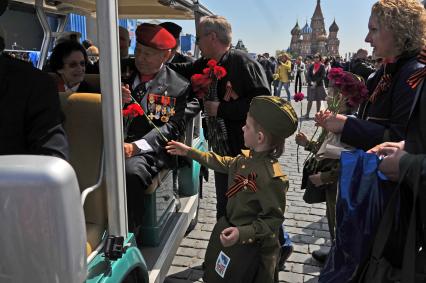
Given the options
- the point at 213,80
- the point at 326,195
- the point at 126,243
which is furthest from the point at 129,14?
the point at 126,243

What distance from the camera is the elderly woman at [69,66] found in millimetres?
2936

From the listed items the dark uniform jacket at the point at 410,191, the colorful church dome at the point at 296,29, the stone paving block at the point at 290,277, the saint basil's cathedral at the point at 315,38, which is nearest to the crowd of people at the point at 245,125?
the dark uniform jacket at the point at 410,191

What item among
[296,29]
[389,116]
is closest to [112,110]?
[389,116]

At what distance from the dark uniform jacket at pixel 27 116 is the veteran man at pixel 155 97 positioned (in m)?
0.93

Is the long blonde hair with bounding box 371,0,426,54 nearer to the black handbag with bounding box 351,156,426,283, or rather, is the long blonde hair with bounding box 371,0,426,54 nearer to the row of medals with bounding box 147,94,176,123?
the black handbag with bounding box 351,156,426,283

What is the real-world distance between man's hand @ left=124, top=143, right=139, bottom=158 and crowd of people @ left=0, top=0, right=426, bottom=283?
1 centimetres

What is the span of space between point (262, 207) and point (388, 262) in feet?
2.04

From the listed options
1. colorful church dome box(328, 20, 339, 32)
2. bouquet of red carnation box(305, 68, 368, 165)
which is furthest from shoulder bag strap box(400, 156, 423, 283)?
colorful church dome box(328, 20, 339, 32)

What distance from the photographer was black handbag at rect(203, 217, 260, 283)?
201 cm

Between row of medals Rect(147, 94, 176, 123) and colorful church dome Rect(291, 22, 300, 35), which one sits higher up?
colorful church dome Rect(291, 22, 300, 35)

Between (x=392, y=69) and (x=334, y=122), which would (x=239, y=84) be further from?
(x=392, y=69)

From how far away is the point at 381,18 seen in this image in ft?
5.95

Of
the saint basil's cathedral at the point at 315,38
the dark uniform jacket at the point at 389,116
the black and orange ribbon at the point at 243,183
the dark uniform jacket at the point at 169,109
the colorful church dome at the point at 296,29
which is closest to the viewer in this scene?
the dark uniform jacket at the point at 389,116

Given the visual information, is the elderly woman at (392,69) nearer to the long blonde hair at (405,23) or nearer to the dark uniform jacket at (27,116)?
the long blonde hair at (405,23)
